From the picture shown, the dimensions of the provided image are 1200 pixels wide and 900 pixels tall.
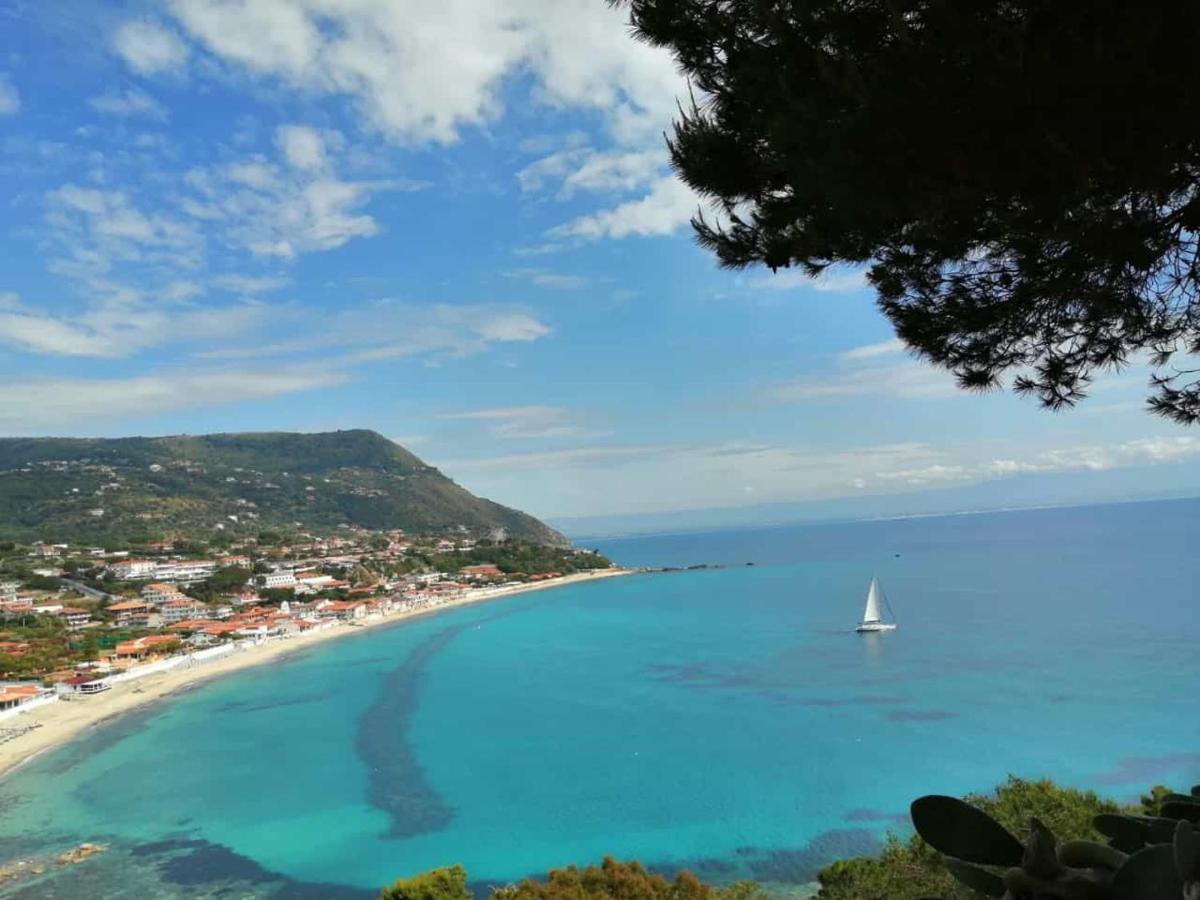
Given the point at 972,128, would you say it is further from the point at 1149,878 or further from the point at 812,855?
the point at 812,855

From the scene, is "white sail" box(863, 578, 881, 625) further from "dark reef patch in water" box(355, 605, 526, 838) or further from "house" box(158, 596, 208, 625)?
"house" box(158, 596, 208, 625)

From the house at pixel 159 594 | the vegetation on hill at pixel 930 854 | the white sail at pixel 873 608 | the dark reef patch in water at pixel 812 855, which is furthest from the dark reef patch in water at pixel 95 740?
the white sail at pixel 873 608

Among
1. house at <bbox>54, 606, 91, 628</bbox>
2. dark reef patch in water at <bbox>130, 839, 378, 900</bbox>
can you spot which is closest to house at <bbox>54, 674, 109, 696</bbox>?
house at <bbox>54, 606, 91, 628</bbox>

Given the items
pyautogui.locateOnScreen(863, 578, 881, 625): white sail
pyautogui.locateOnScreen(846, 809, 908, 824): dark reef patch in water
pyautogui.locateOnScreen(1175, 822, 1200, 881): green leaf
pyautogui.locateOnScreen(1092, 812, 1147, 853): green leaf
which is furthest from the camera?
pyautogui.locateOnScreen(863, 578, 881, 625): white sail

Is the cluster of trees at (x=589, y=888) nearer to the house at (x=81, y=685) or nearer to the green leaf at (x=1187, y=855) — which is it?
the green leaf at (x=1187, y=855)

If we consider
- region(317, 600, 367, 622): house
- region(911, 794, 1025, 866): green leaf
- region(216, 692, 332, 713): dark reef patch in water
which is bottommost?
region(216, 692, 332, 713): dark reef patch in water

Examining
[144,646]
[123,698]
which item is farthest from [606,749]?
[144,646]
